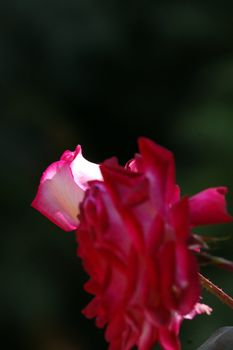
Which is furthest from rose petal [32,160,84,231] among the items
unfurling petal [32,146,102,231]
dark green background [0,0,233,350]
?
dark green background [0,0,233,350]

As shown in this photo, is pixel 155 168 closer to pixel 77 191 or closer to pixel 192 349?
pixel 77 191

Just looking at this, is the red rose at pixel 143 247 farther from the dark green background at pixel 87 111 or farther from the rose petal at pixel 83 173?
the dark green background at pixel 87 111

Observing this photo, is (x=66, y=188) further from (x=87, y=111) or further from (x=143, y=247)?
(x=87, y=111)

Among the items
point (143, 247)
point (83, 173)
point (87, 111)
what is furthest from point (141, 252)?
point (87, 111)

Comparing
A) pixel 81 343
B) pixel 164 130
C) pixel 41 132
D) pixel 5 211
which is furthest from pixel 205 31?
pixel 81 343

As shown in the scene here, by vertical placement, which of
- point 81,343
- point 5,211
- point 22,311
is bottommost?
point 81,343

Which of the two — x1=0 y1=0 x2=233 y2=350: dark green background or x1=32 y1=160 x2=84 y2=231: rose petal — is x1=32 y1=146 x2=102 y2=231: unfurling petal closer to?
x1=32 y1=160 x2=84 y2=231: rose petal
